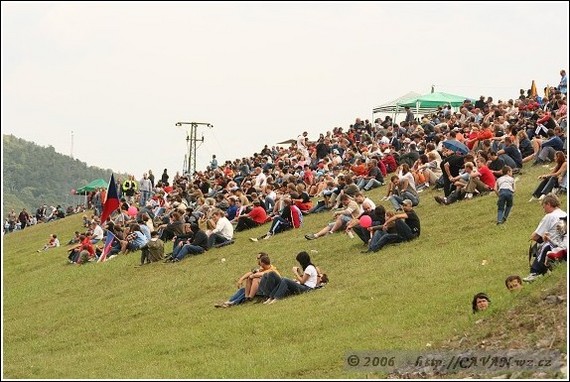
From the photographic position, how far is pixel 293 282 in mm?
23438

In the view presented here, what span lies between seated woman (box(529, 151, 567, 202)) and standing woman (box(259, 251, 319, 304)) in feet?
18.9

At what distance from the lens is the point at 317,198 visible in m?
37.4

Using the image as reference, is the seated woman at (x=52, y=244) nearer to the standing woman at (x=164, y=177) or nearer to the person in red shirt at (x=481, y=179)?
the standing woman at (x=164, y=177)

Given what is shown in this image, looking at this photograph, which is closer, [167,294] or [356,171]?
[167,294]

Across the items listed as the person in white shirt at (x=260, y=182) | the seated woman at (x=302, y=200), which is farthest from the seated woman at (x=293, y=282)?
the person in white shirt at (x=260, y=182)

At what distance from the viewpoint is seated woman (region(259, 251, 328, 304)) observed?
2334 cm

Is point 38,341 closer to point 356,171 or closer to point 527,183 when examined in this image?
point 527,183

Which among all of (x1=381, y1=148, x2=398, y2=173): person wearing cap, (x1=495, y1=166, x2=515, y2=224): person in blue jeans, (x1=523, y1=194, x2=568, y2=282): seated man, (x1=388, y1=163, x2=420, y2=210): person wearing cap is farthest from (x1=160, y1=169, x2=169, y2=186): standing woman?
(x1=523, y1=194, x2=568, y2=282): seated man

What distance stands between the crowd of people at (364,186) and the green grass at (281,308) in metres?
0.61

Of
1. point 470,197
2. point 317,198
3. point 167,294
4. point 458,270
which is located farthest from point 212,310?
point 317,198

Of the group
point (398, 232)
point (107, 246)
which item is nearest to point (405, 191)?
point (398, 232)

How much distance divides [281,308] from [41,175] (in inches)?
6190

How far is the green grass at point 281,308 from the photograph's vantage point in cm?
1802

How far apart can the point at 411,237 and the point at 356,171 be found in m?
11.9
